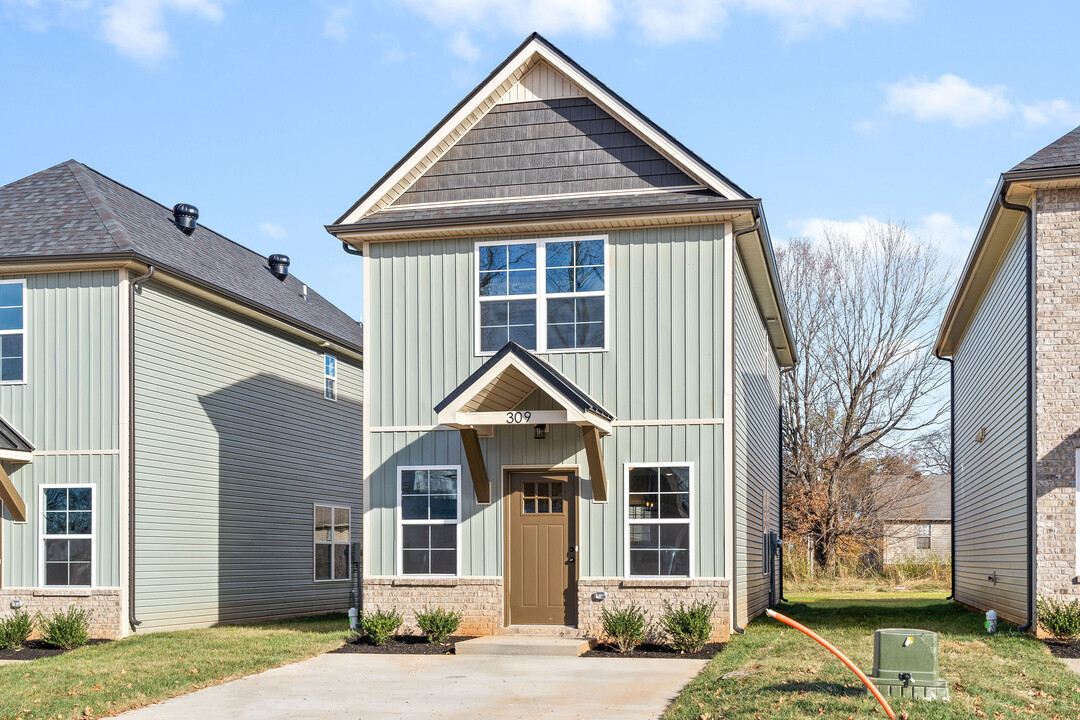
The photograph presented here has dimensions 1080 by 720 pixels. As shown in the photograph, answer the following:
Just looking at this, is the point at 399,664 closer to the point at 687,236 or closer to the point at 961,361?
the point at 687,236

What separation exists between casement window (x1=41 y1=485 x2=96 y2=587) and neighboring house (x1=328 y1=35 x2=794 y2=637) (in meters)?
4.07

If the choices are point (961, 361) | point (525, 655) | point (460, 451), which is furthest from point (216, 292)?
point (961, 361)

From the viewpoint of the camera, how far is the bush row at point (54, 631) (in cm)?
1478

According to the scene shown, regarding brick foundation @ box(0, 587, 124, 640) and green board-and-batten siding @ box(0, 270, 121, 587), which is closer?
brick foundation @ box(0, 587, 124, 640)

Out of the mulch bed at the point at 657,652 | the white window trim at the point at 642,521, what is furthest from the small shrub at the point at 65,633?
the white window trim at the point at 642,521

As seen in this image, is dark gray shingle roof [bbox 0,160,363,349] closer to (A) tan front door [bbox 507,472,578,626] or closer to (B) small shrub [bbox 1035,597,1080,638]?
(A) tan front door [bbox 507,472,578,626]

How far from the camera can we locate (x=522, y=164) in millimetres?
15781

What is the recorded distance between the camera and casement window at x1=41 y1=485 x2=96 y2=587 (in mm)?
15914

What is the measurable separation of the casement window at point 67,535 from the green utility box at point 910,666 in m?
11.3

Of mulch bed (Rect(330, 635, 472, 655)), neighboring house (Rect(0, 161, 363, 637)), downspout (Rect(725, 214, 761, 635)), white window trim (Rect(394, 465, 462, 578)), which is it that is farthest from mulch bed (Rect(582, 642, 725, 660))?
neighboring house (Rect(0, 161, 363, 637))

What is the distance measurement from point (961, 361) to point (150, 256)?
663 inches

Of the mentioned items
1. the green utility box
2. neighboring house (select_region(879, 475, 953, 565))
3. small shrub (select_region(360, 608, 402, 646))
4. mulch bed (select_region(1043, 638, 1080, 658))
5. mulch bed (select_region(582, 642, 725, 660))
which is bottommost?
neighboring house (select_region(879, 475, 953, 565))

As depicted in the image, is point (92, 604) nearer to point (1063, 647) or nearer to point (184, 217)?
point (184, 217)

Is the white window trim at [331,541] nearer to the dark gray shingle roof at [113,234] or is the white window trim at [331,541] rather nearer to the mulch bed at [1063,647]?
the dark gray shingle roof at [113,234]
